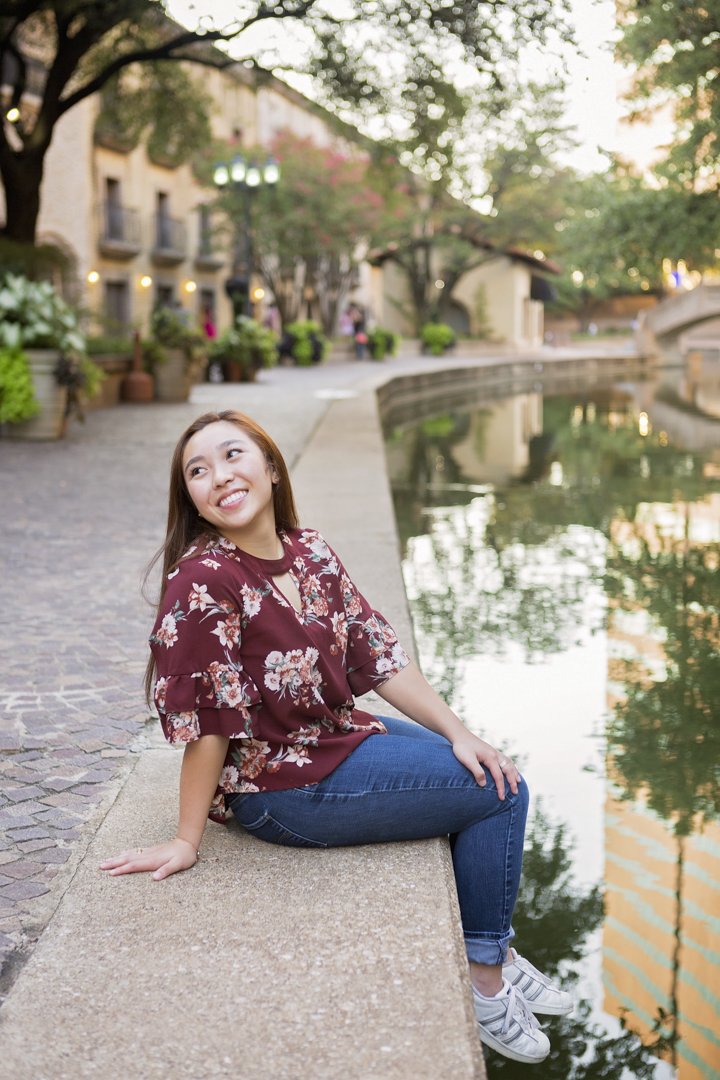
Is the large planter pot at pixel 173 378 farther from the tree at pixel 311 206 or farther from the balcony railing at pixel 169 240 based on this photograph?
the balcony railing at pixel 169 240

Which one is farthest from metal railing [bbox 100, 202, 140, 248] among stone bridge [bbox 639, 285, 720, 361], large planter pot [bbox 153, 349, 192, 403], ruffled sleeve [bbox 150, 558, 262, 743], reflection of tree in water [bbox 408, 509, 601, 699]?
ruffled sleeve [bbox 150, 558, 262, 743]

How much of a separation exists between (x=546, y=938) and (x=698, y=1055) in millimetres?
510

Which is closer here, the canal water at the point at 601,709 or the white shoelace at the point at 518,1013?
the white shoelace at the point at 518,1013

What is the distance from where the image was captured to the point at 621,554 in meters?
7.51

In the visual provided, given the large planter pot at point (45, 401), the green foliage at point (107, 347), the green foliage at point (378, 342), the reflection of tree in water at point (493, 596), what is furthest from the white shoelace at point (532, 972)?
the green foliage at point (378, 342)

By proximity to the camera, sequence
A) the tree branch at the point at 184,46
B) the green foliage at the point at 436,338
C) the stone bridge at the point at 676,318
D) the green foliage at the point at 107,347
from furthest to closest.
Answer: the stone bridge at the point at 676,318 → the green foliage at the point at 436,338 → the green foliage at the point at 107,347 → the tree branch at the point at 184,46

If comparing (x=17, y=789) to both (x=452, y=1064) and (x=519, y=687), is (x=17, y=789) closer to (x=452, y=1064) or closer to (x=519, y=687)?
(x=452, y=1064)

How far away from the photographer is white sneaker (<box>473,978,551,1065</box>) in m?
2.47

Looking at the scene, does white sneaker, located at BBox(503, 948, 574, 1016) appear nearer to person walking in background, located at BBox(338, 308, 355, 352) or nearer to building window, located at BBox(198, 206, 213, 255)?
building window, located at BBox(198, 206, 213, 255)

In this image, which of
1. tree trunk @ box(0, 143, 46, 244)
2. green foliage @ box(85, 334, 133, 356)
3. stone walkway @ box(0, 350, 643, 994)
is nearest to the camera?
stone walkway @ box(0, 350, 643, 994)

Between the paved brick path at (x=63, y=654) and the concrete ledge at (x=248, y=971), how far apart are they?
19 centimetres

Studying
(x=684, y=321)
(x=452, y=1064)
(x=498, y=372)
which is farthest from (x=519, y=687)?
(x=684, y=321)

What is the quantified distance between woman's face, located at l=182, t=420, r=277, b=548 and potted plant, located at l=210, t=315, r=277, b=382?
1939cm

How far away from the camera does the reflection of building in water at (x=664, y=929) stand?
2676 millimetres
